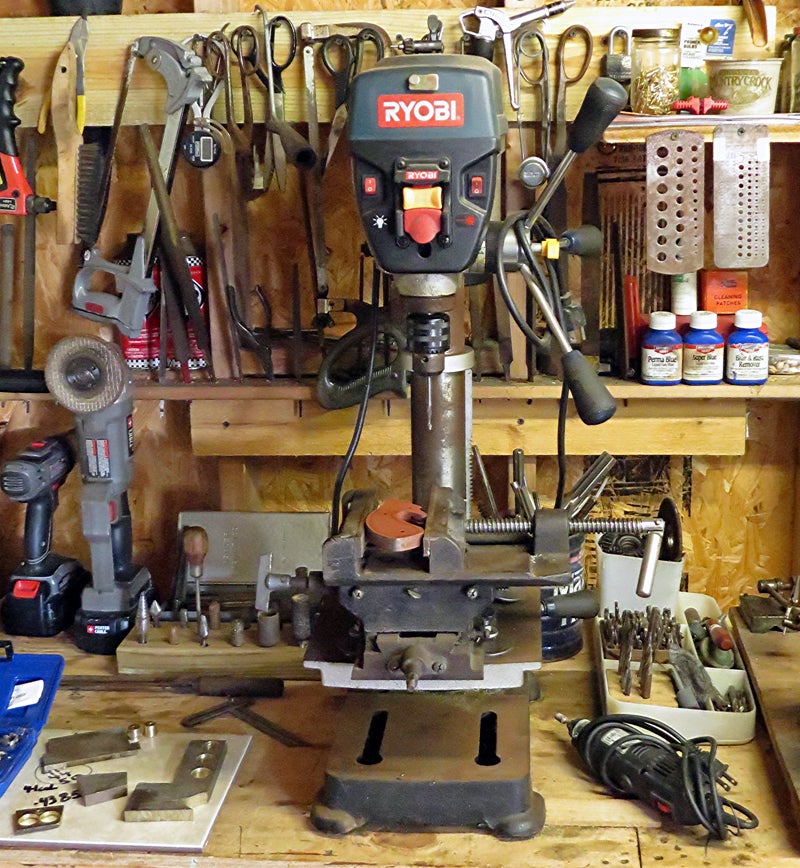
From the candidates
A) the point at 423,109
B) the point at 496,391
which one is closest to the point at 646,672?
the point at 496,391

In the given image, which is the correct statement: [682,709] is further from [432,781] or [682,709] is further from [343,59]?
[343,59]

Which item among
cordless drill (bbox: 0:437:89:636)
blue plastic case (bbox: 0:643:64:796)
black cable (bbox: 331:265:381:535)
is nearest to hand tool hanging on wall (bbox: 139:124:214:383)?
cordless drill (bbox: 0:437:89:636)

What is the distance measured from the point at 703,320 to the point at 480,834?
91 centimetres

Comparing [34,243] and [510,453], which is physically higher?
[34,243]

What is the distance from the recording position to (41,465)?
6.27ft

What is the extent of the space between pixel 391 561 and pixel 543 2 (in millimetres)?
1029

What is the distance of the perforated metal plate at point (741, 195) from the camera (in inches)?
70.1

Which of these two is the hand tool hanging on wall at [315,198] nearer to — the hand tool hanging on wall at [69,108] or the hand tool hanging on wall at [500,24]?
the hand tool hanging on wall at [500,24]

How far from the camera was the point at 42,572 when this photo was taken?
197 centimetres

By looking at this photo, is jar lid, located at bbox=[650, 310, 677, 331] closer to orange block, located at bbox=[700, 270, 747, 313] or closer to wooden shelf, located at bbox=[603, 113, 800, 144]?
orange block, located at bbox=[700, 270, 747, 313]

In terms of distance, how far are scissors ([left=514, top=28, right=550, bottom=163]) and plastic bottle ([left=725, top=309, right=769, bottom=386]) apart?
42 cm

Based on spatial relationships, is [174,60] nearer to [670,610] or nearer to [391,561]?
[391,561]

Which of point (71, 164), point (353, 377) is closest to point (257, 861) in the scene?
point (353, 377)

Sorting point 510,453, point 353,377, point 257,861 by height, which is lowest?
point 257,861
